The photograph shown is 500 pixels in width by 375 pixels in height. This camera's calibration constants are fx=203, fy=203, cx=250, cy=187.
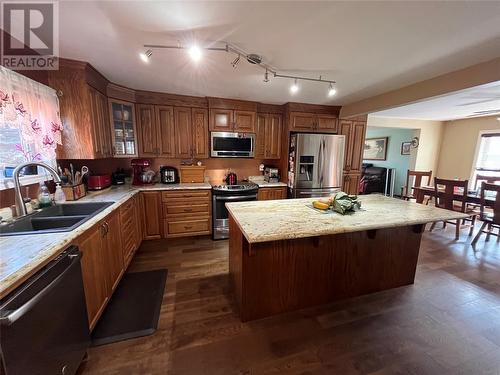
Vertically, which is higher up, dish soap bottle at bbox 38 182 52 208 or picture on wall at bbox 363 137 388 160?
picture on wall at bbox 363 137 388 160

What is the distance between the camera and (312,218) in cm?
174

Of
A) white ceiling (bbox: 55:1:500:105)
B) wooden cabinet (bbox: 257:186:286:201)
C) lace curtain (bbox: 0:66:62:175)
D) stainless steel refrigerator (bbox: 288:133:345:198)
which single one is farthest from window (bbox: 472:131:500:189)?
lace curtain (bbox: 0:66:62:175)

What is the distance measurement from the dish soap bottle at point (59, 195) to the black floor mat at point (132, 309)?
3.46ft

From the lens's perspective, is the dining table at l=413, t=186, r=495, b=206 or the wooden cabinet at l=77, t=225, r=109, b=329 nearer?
the wooden cabinet at l=77, t=225, r=109, b=329

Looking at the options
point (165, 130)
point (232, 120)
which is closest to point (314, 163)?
point (232, 120)

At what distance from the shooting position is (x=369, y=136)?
7277mm

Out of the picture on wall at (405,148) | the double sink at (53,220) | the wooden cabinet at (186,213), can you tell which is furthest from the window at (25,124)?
the picture on wall at (405,148)

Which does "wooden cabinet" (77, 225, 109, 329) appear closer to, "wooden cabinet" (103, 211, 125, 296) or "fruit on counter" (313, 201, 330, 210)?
"wooden cabinet" (103, 211, 125, 296)

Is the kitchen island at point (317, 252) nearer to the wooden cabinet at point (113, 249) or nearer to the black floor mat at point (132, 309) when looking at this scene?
the black floor mat at point (132, 309)

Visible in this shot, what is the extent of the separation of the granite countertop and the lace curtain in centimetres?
187

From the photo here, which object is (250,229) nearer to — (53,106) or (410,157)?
(53,106)

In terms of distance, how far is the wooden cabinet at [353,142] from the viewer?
13.5ft

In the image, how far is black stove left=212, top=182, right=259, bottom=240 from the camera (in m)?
3.28

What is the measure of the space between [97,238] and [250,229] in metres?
1.28
